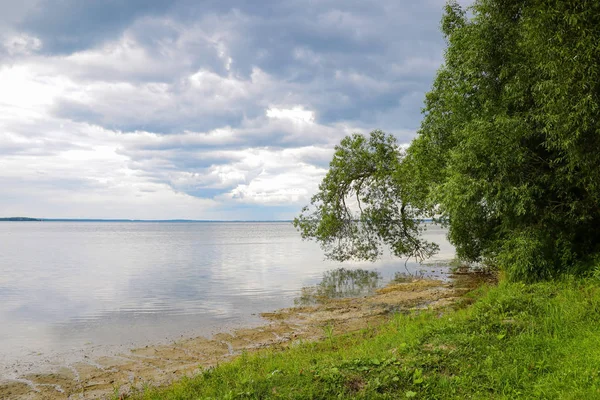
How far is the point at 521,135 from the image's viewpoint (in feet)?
47.1

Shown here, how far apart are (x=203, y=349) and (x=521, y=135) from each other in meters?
12.7

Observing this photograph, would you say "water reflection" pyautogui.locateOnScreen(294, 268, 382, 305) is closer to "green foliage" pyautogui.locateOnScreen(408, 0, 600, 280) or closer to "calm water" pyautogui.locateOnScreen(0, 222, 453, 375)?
"calm water" pyautogui.locateOnScreen(0, 222, 453, 375)

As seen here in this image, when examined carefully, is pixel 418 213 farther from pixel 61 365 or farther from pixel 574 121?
pixel 61 365

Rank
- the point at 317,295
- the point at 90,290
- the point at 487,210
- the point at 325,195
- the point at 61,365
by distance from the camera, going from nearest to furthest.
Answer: the point at 61,365, the point at 487,210, the point at 317,295, the point at 90,290, the point at 325,195

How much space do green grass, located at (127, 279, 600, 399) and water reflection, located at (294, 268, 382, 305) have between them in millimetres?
10769

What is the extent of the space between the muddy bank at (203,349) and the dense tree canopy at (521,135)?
4.16m

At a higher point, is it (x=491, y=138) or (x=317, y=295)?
(x=491, y=138)

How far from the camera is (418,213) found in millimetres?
26547

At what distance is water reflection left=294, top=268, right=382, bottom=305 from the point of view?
22.7 meters

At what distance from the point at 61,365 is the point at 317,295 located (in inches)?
530

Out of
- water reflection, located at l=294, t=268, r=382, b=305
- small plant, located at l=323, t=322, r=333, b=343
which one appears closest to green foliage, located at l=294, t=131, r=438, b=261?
water reflection, located at l=294, t=268, r=382, b=305

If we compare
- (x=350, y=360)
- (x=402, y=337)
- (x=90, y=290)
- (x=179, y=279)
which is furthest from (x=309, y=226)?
(x=350, y=360)

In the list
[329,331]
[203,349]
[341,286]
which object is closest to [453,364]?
[329,331]

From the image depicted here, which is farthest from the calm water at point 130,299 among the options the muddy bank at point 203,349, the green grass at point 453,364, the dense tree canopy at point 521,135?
the dense tree canopy at point 521,135
